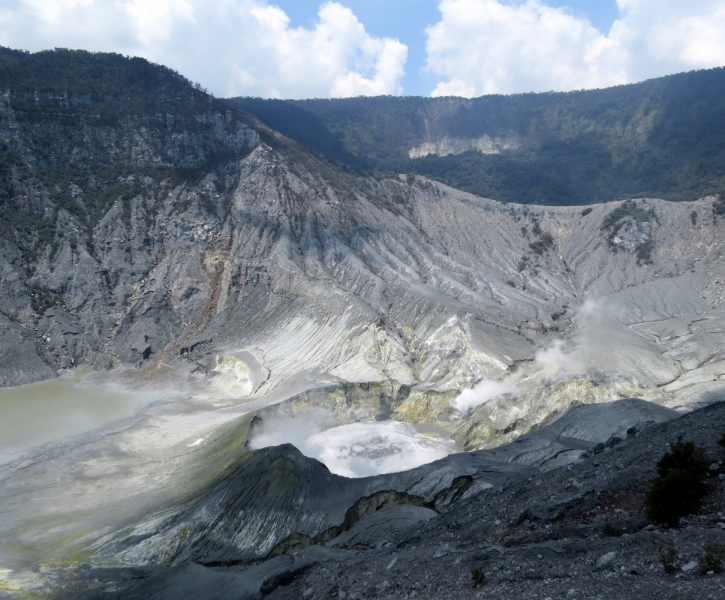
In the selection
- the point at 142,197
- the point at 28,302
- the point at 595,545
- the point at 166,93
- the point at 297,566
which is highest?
the point at 166,93

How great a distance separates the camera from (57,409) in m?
51.0

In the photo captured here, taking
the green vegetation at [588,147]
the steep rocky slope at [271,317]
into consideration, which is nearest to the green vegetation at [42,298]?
the steep rocky slope at [271,317]

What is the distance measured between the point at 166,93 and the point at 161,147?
14.2m

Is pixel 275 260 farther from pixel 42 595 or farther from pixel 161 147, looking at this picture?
pixel 42 595

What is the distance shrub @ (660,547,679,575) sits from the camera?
9492 mm

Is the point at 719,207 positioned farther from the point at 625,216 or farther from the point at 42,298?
the point at 42,298

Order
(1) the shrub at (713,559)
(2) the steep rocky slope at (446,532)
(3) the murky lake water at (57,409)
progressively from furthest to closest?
(3) the murky lake water at (57,409)
(2) the steep rocky slope at (446,532)
(1) the shrub at (713,559)

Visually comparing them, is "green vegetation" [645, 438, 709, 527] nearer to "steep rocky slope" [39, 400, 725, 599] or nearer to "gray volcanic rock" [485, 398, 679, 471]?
"steep rocky slope" [39, 400, 725, 599]

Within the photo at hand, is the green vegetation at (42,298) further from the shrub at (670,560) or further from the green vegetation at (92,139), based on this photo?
the shrub at (670,560)

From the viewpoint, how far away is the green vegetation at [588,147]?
437 feet

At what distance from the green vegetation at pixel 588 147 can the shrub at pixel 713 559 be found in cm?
10528

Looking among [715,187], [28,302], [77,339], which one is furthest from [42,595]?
[715,187]

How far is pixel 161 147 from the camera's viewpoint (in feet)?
280

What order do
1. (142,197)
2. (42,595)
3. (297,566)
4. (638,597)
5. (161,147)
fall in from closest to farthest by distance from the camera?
(638,597), (297,566), (42,595), (142,197), (161,147)
